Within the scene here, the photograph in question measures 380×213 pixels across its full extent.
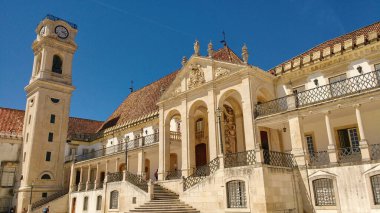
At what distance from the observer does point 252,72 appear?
19047 millimetres

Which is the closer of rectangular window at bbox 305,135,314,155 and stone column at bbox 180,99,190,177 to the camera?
rectangular window at bbox 305,135,314,155

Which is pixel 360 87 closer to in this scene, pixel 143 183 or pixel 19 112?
pixel 143 183

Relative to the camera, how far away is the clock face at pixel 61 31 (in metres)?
39.6

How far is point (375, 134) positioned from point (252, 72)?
A: 24.7 feet

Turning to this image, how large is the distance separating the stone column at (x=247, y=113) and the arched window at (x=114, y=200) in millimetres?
10549

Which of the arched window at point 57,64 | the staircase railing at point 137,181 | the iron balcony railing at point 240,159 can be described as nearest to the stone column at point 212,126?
the iron balcony railing at point 240,159

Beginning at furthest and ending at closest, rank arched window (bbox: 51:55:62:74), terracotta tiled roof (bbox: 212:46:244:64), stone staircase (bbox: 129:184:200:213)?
arched window (bbox: 51:55:62:74) → terracotta tiled roof (bbox: 212:46:244:64) → stone staircase (bbox: 129:184:200:213)

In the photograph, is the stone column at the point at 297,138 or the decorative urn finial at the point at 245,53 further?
the decorative urn finial at the point at 245,53

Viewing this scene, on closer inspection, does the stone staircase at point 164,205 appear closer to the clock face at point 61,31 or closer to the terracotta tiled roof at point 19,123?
the terracotta tiled roof at point 19,123

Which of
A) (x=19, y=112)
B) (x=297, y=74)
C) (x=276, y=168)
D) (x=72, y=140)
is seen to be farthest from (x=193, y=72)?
(x=19, y=112)

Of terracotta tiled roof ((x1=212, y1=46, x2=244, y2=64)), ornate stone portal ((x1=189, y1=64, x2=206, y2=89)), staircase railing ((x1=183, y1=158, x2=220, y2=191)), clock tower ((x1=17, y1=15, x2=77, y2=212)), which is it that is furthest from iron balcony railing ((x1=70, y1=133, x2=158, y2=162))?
terracotta tiled roof ((x1=212, y1=46, x2=244, y2=64))

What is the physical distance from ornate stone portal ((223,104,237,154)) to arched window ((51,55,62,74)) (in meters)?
25.6

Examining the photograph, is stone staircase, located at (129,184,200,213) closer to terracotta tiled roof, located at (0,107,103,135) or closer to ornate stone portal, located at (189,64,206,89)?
ornate stone portal, located at (189,64,206,89)

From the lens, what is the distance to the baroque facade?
14555 mm
